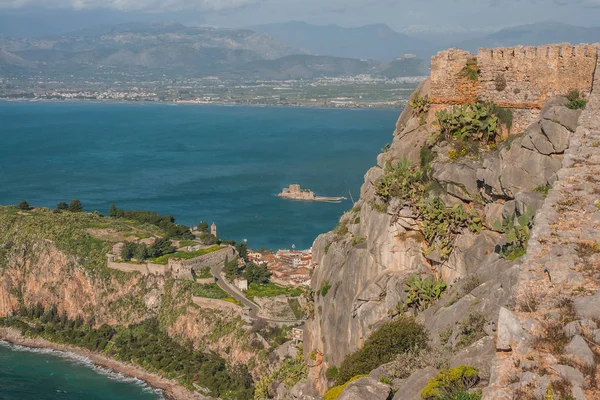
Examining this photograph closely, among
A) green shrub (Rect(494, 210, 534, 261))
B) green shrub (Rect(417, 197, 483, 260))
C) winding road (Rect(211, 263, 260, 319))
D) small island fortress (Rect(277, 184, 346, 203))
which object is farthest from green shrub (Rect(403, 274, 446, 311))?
small island fortress (Rect(277, 184, 346, 203))

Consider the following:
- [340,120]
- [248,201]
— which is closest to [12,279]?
[248,201]

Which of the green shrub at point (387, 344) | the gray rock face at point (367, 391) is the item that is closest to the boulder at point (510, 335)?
the gray rock face at point (367, 391)

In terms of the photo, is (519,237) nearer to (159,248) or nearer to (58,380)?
(58,380)

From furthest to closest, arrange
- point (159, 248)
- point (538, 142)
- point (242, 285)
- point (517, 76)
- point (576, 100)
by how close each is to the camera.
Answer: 1. point (159, 248)
2. point (242, 285)
3. point (517, 76)
4. point (576, 100)
5. point (538, 142)

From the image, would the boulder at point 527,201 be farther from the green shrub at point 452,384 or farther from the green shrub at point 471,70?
the green shrub at point 452,384

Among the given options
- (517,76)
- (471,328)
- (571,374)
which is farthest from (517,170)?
(571,374)

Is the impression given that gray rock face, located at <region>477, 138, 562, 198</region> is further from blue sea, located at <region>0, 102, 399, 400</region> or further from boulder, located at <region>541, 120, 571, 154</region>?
blue sea, located at <region>0, 102, 399, 400</region>
